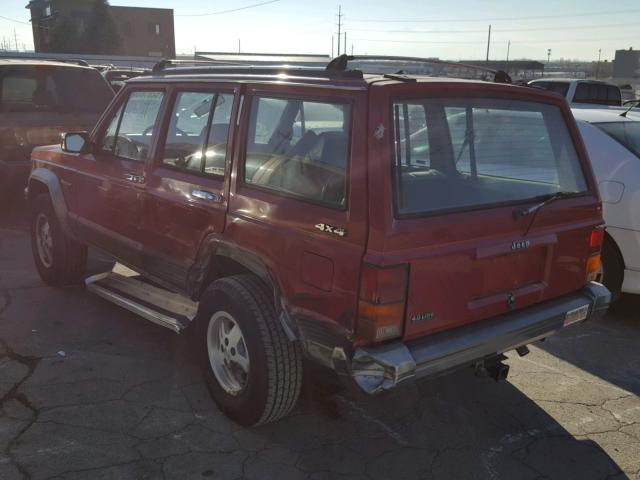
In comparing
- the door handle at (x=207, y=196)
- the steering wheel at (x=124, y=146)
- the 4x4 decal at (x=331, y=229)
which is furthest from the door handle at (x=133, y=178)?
the 4x4 decal at (x=331, y=229)

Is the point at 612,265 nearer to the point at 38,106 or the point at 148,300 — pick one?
the point at 148,300

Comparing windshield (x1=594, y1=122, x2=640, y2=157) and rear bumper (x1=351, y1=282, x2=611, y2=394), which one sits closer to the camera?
rear bumper (x1=351, y1=282, x2=611, y2=394)

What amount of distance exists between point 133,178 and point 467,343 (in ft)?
8.02

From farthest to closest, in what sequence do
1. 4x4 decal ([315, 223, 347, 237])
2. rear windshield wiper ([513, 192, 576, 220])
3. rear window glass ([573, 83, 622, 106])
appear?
rear window glass ([573, 83, 622, 106]) → rear windshield wiper ([513, 192, 576, 220]) → 4x4 decal ([315, 223, 347, 237])

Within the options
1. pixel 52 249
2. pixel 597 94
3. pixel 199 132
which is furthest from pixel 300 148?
pixel 597 94

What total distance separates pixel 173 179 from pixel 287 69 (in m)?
1.01

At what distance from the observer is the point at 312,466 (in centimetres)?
292

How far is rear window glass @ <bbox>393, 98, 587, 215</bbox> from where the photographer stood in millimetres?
2809

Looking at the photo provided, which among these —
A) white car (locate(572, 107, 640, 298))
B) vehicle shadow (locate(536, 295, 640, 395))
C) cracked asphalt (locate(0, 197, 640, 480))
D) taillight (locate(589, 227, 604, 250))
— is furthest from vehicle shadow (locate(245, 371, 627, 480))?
white car (locate(572, 107, 640, 298))

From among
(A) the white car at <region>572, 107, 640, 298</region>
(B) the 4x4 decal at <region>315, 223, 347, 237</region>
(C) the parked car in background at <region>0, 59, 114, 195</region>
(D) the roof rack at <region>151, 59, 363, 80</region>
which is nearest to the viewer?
(B) the 4x4 decal at <region>315, 223, 347, 237</region>

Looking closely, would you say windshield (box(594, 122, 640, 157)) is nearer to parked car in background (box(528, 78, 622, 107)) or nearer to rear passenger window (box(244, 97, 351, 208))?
rear passenger window (box(244, 97, 351, 208))

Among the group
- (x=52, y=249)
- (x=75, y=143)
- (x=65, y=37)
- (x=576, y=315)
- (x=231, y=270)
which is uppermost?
(x=65, y=37)

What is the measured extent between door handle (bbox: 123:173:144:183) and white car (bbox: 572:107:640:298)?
3.52 meters

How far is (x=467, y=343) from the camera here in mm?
2711
